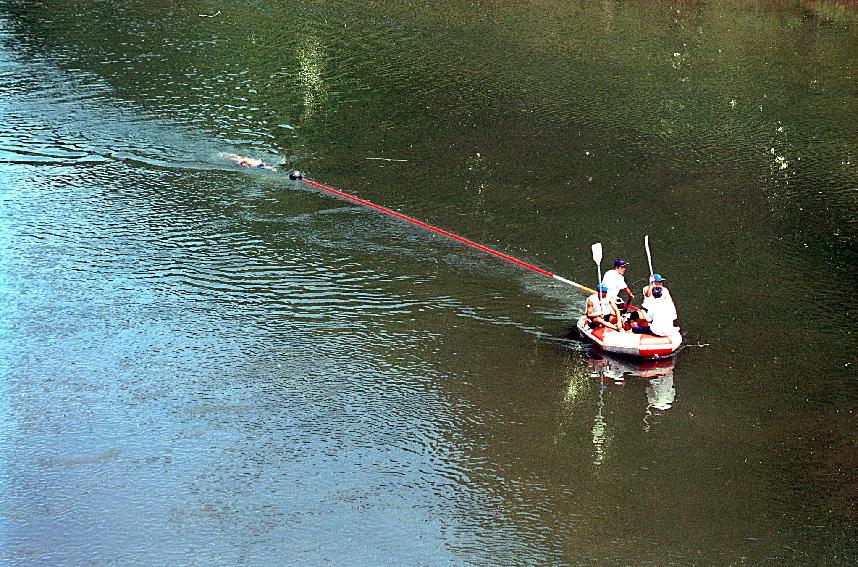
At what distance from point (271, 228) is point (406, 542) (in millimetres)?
9331

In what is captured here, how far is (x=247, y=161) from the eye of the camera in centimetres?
2253

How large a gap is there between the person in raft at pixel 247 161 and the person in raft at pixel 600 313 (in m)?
9.15

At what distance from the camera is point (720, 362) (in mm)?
15586

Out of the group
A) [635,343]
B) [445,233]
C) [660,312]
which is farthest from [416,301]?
[660,312]

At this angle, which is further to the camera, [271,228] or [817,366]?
[271,228]

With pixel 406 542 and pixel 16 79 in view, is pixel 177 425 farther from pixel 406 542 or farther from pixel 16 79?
pixel 16 79

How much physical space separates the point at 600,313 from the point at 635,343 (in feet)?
2.30

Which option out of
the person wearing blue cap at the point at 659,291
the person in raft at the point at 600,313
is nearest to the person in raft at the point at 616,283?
the person in raft at the point at 600,313

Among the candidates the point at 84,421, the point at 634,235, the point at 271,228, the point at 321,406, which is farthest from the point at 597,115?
the point at 84,421

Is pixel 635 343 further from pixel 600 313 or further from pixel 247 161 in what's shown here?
pixel 247 161

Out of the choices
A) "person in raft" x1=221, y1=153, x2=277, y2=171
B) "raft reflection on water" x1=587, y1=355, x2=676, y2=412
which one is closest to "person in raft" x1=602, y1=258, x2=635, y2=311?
"raft reflection on water" x1=587, y1=355, x2=676, y2=412

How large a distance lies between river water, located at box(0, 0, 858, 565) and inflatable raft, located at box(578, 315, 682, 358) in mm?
246

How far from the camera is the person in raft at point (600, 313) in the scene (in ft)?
51.5

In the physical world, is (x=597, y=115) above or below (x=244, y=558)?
above
